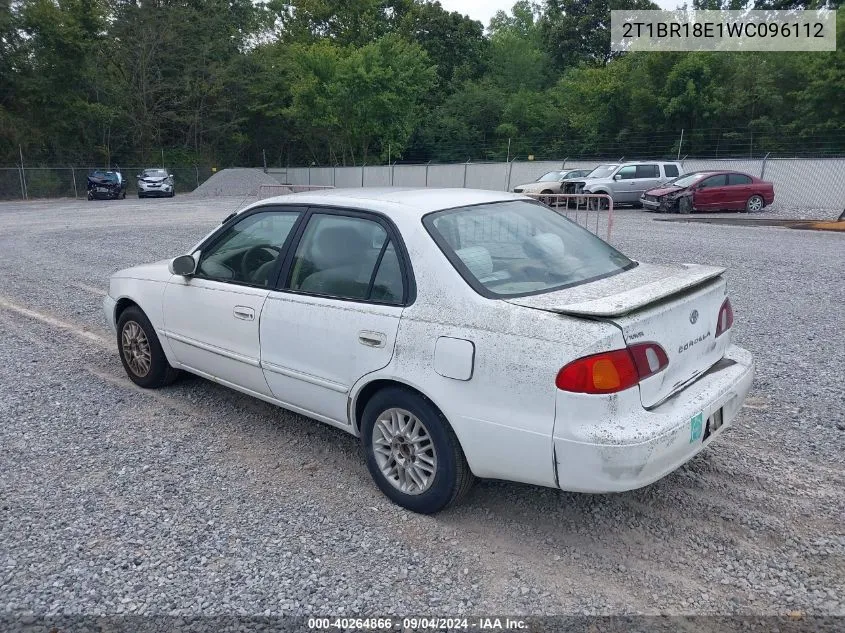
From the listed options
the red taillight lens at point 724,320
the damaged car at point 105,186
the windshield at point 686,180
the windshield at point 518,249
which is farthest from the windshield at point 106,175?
the red taillight lens at point 724,320

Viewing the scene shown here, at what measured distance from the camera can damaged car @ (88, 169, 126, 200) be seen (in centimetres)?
3503

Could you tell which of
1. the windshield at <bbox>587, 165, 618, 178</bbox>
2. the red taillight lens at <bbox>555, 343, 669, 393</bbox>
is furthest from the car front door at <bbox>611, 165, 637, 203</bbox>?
the red taillight lens at <bbox>555, 343, 669, 393</bbox>

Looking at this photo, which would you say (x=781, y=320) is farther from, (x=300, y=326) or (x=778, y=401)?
(x=300, y=326)

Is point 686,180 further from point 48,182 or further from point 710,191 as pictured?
point 48,182

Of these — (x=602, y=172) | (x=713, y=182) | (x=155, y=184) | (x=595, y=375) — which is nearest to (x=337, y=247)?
(x=595, y=375)

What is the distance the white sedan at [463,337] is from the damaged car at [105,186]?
34180 millimetres

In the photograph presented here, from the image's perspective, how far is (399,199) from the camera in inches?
154

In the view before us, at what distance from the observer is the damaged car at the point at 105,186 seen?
3503 cm

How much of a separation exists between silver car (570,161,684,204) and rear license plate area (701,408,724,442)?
21.5m

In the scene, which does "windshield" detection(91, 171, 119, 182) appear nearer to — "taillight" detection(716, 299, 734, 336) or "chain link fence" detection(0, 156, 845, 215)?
"chain link fence" detection(0, 156, 845, 215)

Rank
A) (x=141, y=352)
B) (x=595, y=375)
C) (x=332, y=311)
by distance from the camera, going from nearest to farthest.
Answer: (x=595, y=375)
(x=332, y=311)
(x=141, y=352)

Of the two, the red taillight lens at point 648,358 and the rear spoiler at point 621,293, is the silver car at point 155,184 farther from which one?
the red taillight lens at point 648,358

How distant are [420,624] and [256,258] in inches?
99.8

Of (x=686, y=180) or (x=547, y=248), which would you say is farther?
(x=686, y=180)
